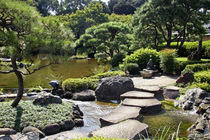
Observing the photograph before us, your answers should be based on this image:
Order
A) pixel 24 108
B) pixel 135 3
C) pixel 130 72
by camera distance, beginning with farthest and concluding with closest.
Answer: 1. pixel 135 3
2. pixel 130 72
3. pixel 24 108

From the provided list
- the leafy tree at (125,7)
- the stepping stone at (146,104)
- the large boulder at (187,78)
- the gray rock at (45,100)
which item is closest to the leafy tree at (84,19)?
the leafy tree at (125,7)

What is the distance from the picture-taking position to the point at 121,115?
5.91 metres

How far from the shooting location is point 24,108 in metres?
6.13

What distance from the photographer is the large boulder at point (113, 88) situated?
8914 mm

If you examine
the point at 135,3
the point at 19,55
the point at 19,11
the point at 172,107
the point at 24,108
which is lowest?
the point at 172,107

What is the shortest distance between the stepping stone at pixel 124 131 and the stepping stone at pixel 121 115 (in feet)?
1.67

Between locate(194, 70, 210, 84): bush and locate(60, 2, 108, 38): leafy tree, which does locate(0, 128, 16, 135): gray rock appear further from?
locate(60, 2, 108, 38): leafy tree

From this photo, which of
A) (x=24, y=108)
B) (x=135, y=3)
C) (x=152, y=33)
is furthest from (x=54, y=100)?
(x=135, y=3)

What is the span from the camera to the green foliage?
18.0 feet

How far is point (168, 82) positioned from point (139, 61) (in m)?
4.11

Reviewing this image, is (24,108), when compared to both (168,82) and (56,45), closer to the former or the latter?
(56,45)

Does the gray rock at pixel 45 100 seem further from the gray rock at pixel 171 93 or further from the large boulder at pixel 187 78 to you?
the large boulder at pixel 187 78

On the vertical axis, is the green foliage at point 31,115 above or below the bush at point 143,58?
below

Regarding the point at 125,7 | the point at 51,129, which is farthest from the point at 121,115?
the point at 125,7
